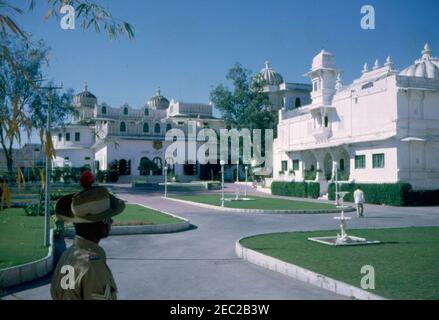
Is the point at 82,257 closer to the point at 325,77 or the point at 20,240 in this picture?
the point at 20,240

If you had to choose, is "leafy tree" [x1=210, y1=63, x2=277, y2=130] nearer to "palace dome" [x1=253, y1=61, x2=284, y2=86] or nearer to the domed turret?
"palace dome" [x1=253, y1=61, x2=284, y2=86]

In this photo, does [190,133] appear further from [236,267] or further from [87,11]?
[87,11]

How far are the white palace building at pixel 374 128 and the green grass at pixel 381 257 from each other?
12.3 meters

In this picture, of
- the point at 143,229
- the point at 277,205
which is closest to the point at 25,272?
the point at 143,229

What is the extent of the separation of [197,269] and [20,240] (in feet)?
19.7

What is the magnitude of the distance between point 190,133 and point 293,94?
52.1ft

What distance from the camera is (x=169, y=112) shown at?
69938 millimetres

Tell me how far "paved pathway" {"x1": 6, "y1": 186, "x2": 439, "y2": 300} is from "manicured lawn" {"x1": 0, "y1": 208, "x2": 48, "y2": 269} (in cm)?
119

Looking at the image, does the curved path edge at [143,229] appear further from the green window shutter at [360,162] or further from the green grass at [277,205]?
the green window shutter at [360,162]

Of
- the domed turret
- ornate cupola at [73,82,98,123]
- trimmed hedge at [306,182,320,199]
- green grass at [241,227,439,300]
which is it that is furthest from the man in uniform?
the domed turret

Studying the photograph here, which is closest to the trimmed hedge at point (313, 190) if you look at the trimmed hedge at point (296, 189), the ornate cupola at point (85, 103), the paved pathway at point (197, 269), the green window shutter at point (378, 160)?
the trimmed hedge at point (296, 189)

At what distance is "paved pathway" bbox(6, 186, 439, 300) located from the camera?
749 cm
